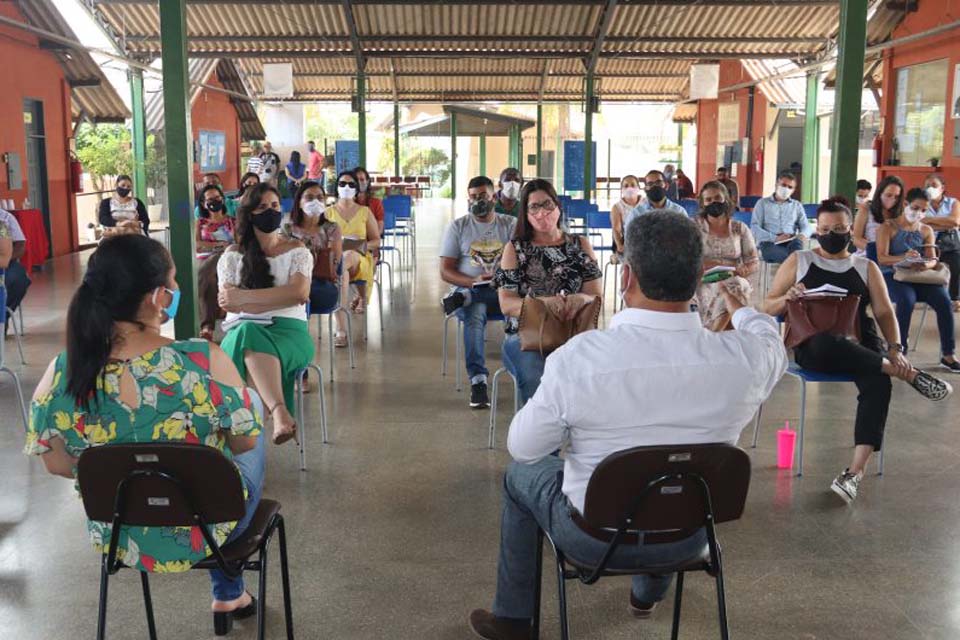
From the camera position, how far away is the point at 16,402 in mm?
5844

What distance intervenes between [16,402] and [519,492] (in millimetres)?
4314

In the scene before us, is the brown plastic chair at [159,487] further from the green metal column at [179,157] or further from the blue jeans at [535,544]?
the green metal column at [179,157]

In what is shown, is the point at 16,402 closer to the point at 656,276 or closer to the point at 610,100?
the point at 656,276

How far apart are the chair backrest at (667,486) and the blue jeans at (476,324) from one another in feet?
11.5

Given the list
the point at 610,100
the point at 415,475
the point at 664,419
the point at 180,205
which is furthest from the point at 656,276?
the point at 610,100

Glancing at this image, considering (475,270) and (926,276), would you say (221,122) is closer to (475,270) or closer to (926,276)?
(475,270)

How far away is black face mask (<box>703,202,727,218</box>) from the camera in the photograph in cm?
625

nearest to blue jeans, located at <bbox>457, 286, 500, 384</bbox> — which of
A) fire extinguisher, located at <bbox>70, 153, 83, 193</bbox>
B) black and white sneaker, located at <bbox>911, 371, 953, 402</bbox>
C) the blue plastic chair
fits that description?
the blue plastic chair

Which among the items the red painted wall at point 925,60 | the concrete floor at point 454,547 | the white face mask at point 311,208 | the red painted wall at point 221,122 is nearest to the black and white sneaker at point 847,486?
the concrete floor at point 454,547

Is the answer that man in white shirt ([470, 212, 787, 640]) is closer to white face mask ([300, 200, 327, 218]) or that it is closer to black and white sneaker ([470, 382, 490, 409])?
black and white sneaker ([470, 382, 490, 409])

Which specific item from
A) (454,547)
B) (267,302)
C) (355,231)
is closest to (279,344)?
(267,302)

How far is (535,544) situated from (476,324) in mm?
3181

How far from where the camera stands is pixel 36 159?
1415 centimetres

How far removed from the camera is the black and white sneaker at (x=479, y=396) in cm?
574
